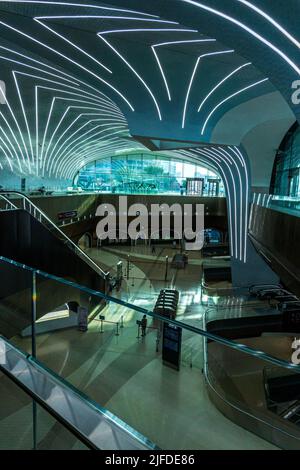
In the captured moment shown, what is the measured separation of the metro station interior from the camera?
2.76 meters

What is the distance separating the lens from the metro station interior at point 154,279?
109 inches

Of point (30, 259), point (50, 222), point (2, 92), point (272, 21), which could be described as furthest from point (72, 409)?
point (2, 92)

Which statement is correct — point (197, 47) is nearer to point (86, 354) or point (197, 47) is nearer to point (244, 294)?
point (86, 354)

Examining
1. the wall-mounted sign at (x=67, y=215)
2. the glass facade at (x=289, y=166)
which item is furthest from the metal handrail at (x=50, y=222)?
the glass facade at (x=289, y=166)

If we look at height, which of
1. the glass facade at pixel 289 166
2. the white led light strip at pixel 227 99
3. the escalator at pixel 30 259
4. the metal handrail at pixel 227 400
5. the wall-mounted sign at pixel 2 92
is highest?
the wall-mounted sign at pixel 2 92

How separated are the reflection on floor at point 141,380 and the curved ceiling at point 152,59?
14.3 feet

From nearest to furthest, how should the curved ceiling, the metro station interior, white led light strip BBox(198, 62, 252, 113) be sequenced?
the metro station interior < the curved ceiling < white led light strip BBox(198, 62, 252, 113)

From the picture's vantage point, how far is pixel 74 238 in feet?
91.8

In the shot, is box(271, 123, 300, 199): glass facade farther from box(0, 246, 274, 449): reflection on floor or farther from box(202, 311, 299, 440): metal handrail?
box(0, 246, 274, 449): reflection on floor

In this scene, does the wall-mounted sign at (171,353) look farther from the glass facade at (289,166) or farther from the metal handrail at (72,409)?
the glass facade at (289,166)

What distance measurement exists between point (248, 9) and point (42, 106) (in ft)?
53.7

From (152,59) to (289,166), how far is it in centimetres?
1451

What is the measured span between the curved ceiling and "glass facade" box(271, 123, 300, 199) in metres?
5.92

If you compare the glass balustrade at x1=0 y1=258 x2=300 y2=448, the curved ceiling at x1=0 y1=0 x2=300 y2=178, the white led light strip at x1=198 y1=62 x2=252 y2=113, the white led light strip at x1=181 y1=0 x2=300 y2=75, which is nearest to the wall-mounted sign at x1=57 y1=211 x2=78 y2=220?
the curved ceiling at x1=0 y1=0 x2=300 y2=178
